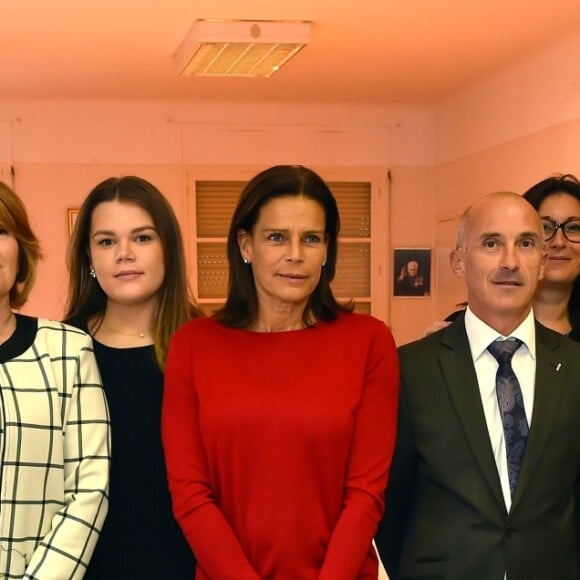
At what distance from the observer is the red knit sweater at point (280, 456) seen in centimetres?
189

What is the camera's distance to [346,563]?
6.16 feet

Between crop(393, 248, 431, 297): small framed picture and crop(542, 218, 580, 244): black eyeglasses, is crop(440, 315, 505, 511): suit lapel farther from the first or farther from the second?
crop(393, 248, 431, 297): small framed picture

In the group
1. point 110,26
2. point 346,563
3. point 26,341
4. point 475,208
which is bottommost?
point 346,563

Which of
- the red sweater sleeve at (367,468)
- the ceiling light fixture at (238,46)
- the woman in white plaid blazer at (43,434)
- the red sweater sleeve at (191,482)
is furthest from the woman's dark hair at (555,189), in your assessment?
the ceiling light fixture at (238,46)

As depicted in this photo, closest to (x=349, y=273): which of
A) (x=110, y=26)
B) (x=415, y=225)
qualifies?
(x=415, y=225)

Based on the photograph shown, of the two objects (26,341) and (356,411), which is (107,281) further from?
(356,411)

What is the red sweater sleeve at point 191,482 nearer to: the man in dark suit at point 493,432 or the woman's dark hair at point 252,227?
the woman's dark hair at point 252,227

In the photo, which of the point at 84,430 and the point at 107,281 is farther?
the point at 107,281

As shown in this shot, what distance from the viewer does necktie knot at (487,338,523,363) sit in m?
2.08

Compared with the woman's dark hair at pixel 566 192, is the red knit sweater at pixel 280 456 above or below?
below

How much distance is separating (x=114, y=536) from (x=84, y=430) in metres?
0.35

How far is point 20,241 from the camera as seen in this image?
1919mm

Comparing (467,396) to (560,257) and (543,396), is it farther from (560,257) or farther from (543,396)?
(560,257)

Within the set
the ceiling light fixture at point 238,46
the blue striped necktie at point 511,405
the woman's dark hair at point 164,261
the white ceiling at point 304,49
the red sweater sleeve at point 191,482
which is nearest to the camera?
the red sweater sleeve at point 191,482
